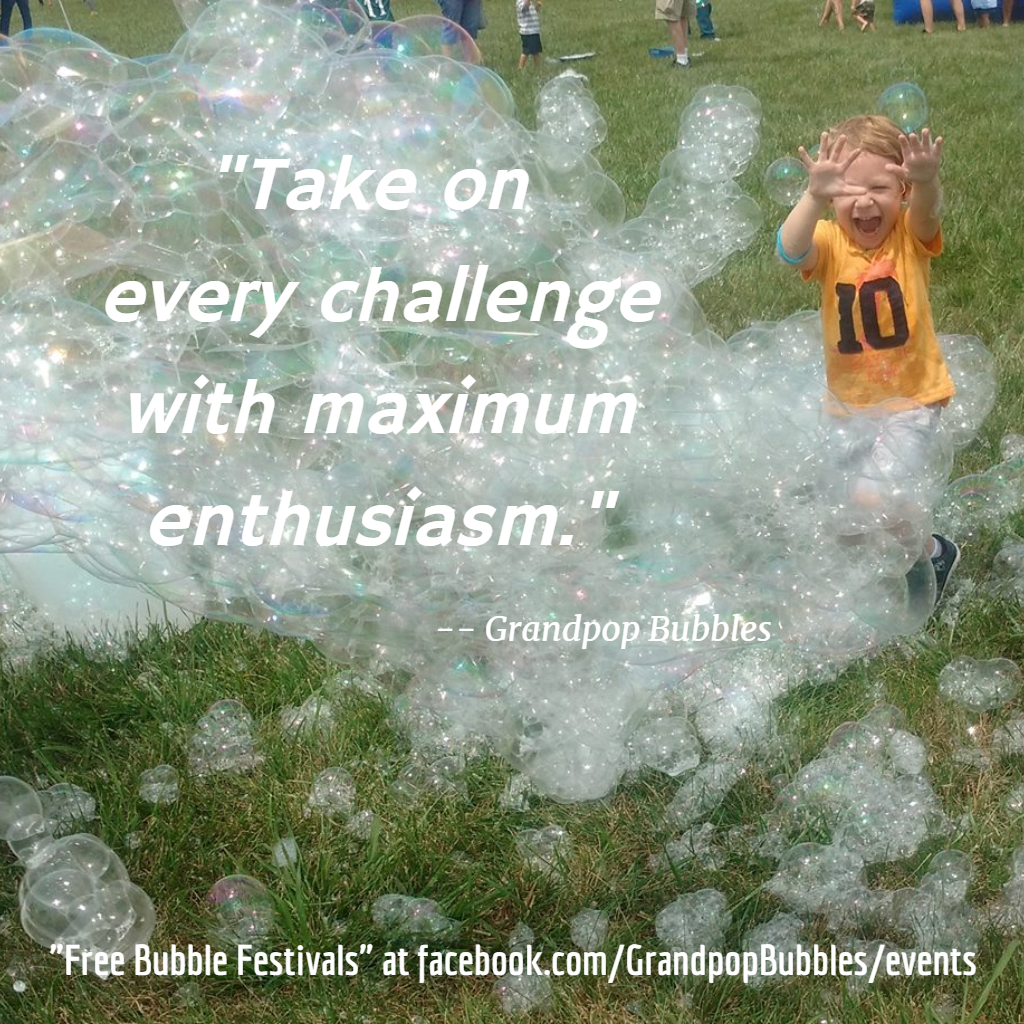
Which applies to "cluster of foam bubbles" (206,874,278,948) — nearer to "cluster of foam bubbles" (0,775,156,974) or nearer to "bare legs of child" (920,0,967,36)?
"cluster of foam bubbles" (0,775,156,974)

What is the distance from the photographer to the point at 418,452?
2.07 metres

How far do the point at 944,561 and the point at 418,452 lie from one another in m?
1.16

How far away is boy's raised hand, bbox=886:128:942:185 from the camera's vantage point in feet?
7.74

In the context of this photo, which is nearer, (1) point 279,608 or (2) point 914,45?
(1) point 279,608

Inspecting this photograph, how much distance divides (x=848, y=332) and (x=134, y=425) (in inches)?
56.2

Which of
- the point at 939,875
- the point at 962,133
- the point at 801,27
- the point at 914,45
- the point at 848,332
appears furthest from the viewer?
the point at 801,27

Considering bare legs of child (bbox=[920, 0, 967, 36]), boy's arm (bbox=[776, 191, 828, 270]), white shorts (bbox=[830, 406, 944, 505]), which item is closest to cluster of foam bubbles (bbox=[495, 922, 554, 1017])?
white shorts (bbox=[830, 406, 944, 505])

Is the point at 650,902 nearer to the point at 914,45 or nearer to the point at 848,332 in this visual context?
the point at 848,332

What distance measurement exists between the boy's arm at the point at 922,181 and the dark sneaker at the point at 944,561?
0.62 metres

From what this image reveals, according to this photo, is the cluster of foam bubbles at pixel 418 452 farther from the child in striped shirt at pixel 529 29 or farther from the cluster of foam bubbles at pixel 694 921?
the child in striped shirt at pixel 529 29

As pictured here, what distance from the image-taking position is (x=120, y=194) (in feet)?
7.52

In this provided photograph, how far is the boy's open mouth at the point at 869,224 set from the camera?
8.53ft

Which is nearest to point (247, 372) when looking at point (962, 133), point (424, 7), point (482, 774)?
point (482, 774)

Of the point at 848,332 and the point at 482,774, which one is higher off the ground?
the point at 848,332
